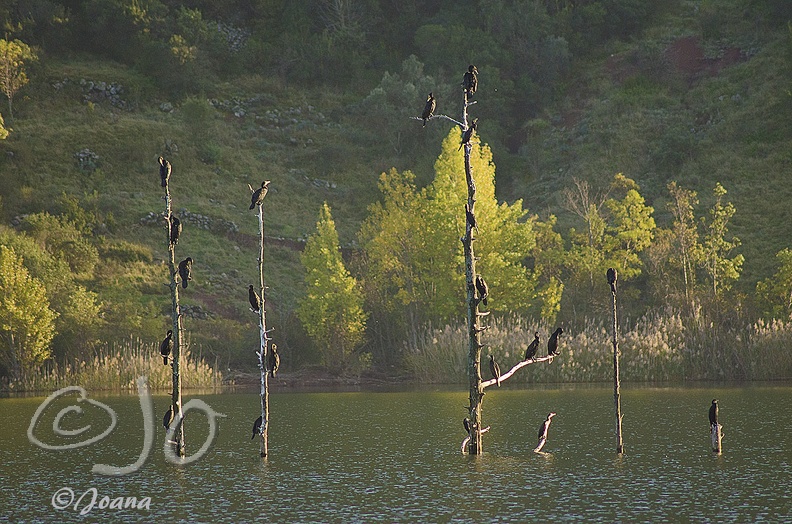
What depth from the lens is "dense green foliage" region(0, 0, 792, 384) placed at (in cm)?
5706

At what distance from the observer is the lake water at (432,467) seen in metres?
19.8

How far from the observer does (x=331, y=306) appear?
55812mm

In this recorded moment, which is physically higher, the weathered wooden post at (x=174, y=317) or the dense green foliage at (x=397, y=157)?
the dense green foliage at (x=397, y=157)

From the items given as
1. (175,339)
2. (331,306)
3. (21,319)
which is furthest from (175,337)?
(331,306)

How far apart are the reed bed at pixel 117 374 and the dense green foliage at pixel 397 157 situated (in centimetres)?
189

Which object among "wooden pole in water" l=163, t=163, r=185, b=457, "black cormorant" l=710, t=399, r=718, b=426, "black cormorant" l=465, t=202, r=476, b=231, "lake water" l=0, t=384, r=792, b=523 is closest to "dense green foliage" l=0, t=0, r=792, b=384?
"lake water" l=0, t=384, r=792, b=523

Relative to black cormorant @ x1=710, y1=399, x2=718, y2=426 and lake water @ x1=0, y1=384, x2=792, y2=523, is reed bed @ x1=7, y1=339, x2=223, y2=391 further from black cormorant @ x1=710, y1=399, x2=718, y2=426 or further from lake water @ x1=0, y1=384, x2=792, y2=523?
black cormorant @ x1=710, y1=399, x2=718, y2=426

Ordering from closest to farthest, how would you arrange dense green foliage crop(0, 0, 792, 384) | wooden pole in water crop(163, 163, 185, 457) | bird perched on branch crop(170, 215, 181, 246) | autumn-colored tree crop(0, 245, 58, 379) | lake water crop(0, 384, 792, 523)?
lake water crop(0, 384, 792, 523) → bird perched on branch crop(170, 215, 181, 246) → wooden pole in water crop(163, 163, 185, 457) → autumn-colored tree crop(0, 245, 58, 379) → dense green foliage crop(0, 0, 792, 384)

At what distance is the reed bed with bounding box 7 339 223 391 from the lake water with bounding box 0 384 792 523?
26.6 feet

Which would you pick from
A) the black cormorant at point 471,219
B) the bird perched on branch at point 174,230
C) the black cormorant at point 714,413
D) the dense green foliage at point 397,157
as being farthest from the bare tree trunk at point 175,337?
the dense green foliage at point 397,157

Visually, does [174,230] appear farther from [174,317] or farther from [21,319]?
[21,319]

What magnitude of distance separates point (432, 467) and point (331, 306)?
31.5 metres

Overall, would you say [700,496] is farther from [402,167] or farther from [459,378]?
[402,167]

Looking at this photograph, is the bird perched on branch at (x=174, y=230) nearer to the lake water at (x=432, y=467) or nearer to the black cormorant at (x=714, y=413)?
the lake water at (x=432, y=467)
